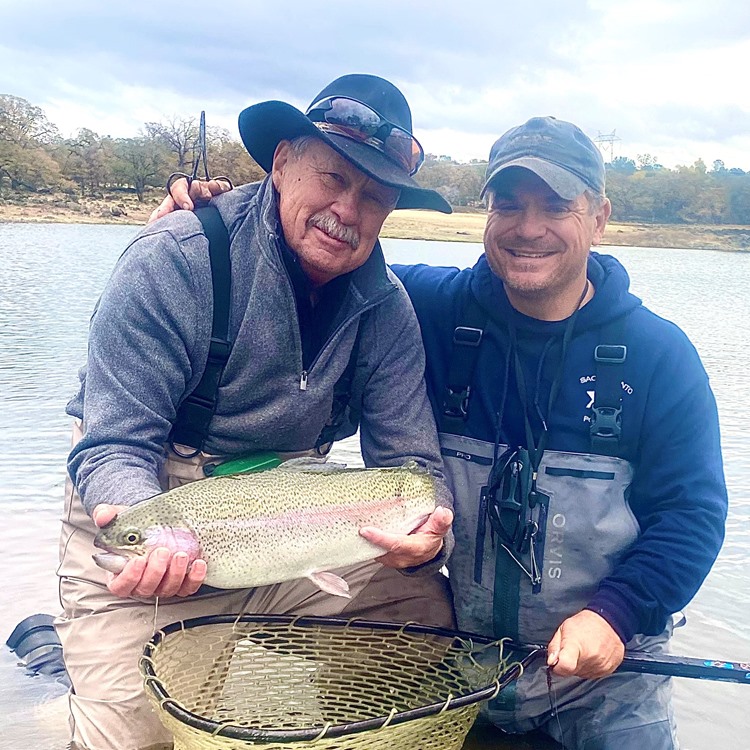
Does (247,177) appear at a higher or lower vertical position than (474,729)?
higher

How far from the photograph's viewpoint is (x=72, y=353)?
504 inches

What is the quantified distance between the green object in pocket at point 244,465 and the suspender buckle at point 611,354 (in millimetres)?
1340

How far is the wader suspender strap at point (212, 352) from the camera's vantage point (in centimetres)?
322

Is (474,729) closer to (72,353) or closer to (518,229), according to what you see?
(518,229)

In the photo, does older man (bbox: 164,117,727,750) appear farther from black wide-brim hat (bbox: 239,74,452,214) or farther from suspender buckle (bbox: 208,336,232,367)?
suspender buckle (bbox: 208,336,232,367)

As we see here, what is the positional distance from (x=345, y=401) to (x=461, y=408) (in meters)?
0.49

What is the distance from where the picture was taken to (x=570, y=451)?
343cm

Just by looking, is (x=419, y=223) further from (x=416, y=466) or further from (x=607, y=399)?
(x=416, y=466)

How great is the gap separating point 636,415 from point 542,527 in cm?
58

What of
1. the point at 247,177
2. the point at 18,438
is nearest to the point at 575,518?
the point at 18,438

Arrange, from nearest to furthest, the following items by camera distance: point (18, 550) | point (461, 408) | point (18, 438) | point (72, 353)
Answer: point (461, 408), point (18, 550), point (18, 438), point (72, 353)

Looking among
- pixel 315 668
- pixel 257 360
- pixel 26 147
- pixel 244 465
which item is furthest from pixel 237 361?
pixel 26 147

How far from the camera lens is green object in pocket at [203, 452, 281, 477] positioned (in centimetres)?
333

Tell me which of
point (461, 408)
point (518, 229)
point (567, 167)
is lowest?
point (461, 408)
